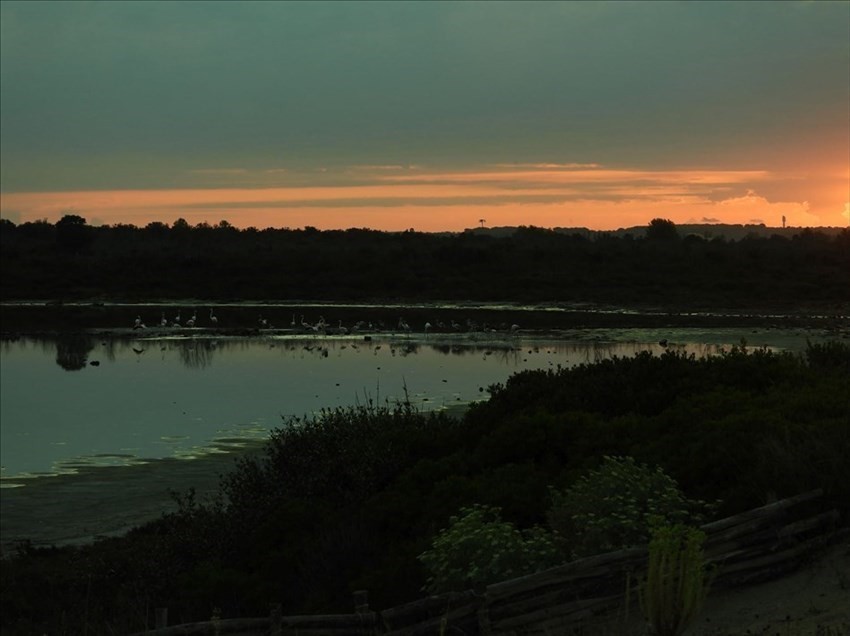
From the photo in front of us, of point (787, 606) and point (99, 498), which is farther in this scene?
point (99, 498)

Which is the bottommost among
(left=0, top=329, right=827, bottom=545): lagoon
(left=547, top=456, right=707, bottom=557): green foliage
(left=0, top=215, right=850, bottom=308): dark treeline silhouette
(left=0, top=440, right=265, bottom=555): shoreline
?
(left=0, top=440, right=265, bottom=555): shoreline

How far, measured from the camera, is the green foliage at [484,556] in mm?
9406

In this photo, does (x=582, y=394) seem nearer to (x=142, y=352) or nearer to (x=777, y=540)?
(x=777, y=540)

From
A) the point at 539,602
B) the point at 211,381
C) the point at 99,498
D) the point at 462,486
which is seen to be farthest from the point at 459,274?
the point at 539,602

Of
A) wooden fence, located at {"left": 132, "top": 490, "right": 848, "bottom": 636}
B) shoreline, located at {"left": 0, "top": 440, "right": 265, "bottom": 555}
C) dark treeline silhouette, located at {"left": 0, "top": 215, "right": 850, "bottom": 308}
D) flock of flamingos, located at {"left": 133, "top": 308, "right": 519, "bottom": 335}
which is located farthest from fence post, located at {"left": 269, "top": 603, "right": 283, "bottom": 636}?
dark treeline silhouette, located at {"left": 0, "top": 215, "right": 850, "bottom": 308}

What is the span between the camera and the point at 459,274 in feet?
253

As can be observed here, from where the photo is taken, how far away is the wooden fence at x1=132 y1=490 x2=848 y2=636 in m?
8.86

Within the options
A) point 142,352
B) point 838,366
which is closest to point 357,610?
point 838,366

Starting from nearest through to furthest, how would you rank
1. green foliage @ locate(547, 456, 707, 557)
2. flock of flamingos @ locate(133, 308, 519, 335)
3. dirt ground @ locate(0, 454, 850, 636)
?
dirt ground @ locate(0, 454, 850, 636), green foliage @ locate(547, 456, 707, 557), flock of flamingos @ locate(133, 308, 519, 335)

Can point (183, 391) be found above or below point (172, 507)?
above

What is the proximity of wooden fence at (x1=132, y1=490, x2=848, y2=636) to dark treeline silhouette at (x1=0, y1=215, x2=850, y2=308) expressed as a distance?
170 feet

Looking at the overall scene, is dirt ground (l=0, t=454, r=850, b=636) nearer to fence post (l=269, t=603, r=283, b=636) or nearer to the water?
the water

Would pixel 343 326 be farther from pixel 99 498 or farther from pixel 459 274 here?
pixel 99 498

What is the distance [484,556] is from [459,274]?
223 ft
